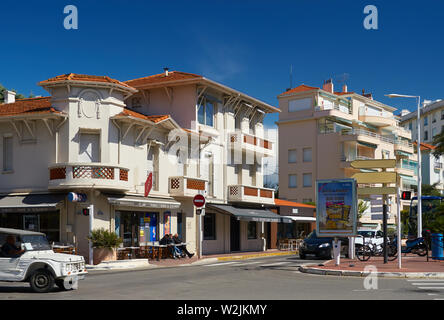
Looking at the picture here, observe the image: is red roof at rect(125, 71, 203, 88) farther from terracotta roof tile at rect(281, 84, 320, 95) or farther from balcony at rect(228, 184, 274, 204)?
terracotta roof tile at rect(281, 84, 320, 95)

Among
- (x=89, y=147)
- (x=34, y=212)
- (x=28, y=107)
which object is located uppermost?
(x=28, y=107)

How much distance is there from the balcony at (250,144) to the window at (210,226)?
485cm

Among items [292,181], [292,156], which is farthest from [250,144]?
[292,156]

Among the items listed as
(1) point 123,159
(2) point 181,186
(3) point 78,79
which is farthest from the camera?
(2) point 181,186

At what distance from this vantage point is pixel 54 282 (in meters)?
14.3

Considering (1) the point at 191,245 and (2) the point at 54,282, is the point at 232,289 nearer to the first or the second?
(2) the point at 54,282

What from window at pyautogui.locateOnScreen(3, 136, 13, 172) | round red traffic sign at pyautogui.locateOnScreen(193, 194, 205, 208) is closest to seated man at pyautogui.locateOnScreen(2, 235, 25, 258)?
round red traffic sign at pyautogui.locateOnScreen(193, 194, 205, 208)

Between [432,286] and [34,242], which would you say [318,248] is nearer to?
[432,286]

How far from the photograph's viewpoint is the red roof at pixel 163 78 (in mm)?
34797

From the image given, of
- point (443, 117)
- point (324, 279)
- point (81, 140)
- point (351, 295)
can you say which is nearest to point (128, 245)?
point (81, 140)

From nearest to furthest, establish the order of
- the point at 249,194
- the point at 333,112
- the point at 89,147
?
1. the point at 89,147
2. the point at 249,194
3. the point at 333,112

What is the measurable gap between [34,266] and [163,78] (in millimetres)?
23092

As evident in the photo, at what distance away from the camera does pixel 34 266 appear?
47.0ft

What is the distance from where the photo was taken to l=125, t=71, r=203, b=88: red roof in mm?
34797
